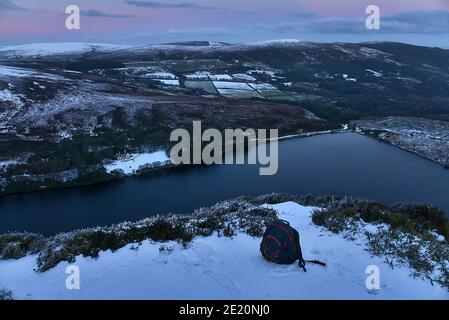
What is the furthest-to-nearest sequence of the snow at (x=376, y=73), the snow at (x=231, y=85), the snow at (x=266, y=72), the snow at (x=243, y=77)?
the snow at (x=376, y=73) → the snow at (x=266, y=72) → the snow at (x=243, y=77) → the snow at (x=231, y=85)

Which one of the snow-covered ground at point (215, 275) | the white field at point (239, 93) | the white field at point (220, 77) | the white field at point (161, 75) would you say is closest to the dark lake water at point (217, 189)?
the snow-covered ground at point (215, 275)

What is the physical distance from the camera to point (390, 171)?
48969 mm

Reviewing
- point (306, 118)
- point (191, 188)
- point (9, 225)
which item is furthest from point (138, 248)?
point (306, 118)

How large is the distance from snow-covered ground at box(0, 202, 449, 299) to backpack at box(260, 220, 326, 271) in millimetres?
257

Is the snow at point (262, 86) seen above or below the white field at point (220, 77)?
below

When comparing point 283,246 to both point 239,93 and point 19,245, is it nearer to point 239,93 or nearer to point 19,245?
point 19,245

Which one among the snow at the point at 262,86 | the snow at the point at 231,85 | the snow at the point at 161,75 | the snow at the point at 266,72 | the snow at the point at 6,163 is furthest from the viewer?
the snow at the point at 266,72

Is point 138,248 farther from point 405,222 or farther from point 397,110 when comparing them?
point 397,110

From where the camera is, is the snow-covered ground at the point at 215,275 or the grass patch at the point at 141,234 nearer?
the snow-covered ground at the point at 215,275

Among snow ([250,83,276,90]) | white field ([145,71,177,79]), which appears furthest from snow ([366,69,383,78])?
white field ([145,71,177,79])

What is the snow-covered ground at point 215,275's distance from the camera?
38.2ft

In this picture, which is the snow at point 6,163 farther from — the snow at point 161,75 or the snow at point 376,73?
the snow at point 376,73

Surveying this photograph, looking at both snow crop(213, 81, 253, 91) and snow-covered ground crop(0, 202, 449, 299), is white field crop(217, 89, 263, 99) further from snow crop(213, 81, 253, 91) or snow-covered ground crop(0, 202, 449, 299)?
snow-covered ground crop(0, 202, 449, 299)

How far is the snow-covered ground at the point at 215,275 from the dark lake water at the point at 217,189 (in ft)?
68.3
